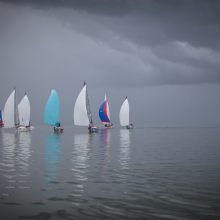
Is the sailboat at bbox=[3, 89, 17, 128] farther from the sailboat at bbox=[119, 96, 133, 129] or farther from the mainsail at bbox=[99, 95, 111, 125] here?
the sailboat at bbox=[119, 96, 133, 129]

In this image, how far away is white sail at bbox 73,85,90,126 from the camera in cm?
8631

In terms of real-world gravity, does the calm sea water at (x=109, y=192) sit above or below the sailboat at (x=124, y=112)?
below

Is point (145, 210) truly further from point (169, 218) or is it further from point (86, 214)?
point (86, 214)

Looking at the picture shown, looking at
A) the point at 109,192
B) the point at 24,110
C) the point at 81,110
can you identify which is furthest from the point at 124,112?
the point at 109,192

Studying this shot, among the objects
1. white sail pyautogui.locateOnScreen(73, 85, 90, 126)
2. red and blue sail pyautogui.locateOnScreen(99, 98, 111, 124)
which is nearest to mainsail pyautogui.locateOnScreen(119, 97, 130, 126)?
red and blue sail pyautogui.locateOnScreen(99, 98, 111, 124)

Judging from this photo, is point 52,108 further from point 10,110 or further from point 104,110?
point 104,110

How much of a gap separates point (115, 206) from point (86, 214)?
1.69 meters

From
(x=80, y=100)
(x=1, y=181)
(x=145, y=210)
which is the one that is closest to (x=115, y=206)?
(x=145, y=210)

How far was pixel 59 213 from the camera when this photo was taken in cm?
1307

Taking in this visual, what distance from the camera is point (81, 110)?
86438 millimetres

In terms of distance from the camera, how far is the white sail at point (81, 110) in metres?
86.3

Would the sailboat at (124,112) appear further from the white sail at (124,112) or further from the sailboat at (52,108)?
the sailboat at (52,108)

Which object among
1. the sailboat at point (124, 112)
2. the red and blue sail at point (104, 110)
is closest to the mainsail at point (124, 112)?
the sailboat at point (124, 112)

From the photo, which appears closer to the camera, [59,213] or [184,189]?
[59,213]
